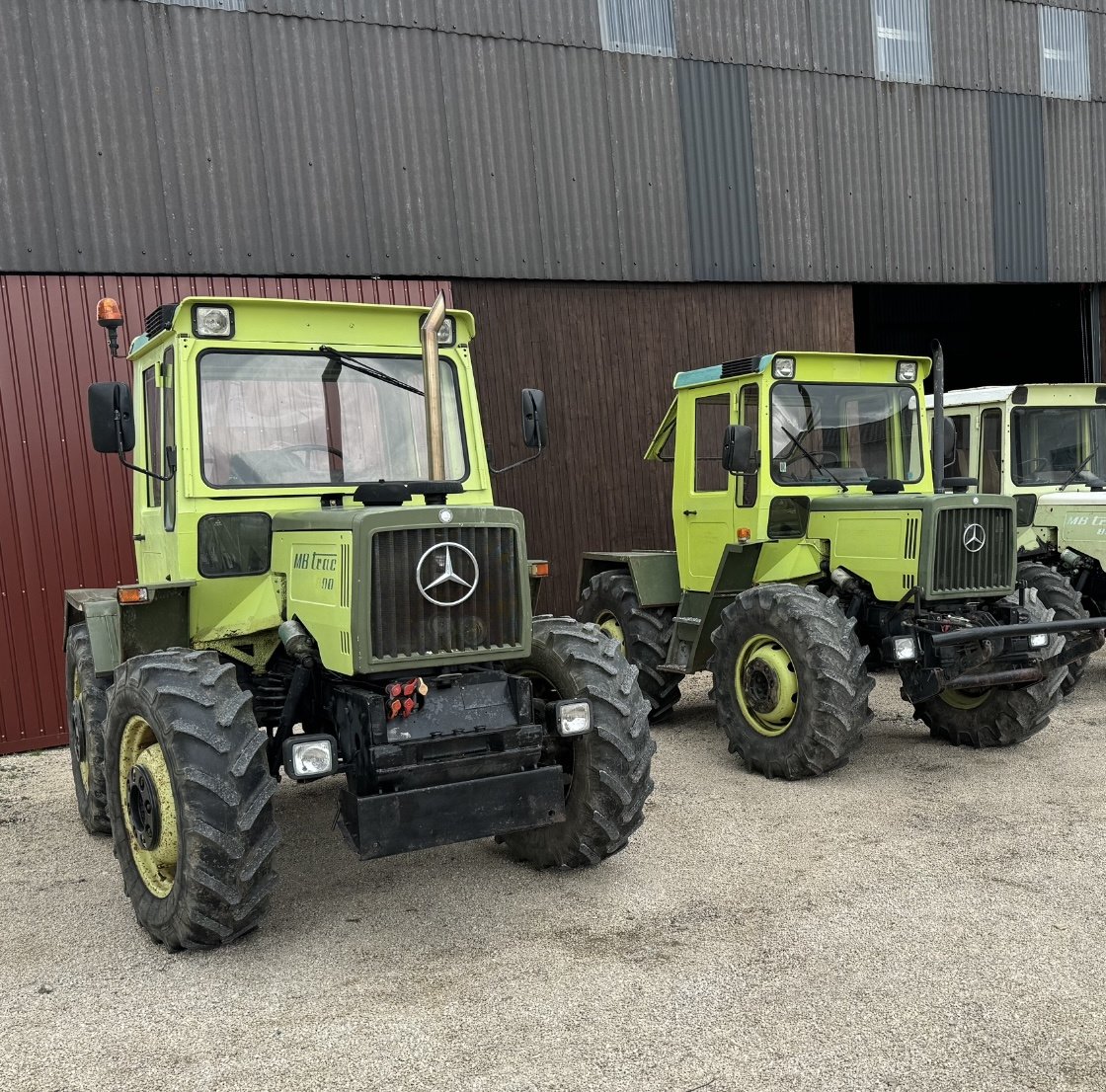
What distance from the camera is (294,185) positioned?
874cm

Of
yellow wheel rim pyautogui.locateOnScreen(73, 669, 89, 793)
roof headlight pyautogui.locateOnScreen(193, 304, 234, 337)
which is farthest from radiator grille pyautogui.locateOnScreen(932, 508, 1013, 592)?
yellow wheel rim pyautogui.locateOnScreen(73, 669, 89, 793)

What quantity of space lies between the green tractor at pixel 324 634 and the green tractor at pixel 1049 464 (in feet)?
17.1

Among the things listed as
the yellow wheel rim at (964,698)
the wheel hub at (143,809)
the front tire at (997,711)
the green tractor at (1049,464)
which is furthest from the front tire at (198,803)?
the green tractor at (1049,464)

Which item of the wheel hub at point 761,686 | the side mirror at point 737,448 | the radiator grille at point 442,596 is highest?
the side mirror at point 737,448

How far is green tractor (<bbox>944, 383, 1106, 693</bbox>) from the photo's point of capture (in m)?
8.56

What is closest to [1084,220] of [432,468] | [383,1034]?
[432,468]

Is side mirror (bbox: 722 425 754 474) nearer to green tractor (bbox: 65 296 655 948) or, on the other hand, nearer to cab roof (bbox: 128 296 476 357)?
green tractor (bbox: 65 296 655 948)

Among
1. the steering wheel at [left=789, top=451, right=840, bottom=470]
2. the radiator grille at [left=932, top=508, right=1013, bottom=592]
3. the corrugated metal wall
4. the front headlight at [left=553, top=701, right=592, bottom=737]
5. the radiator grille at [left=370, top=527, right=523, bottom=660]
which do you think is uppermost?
the corrugated metal wall

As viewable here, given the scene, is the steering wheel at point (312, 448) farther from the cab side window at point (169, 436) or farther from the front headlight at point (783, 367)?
the front headlight at point (783, 367)

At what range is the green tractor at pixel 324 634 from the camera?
3998 millimetres

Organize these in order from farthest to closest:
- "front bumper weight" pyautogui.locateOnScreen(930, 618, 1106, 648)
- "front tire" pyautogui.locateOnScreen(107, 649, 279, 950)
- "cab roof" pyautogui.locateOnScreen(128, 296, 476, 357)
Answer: "front bumper weight" pyautogui.locateOnScreen(930, 618, 1106, 648) → "cab roof" pyautogui.locateOnScreen(128, 296, 476, 357) → "front tire" pyautogui.locateOnScreen(107, 649, 279, 950)

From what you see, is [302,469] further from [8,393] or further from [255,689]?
[8,393]

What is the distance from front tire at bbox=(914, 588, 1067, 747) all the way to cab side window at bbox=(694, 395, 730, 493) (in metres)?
2.00

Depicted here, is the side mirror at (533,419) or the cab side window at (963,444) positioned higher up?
the side mirror at (533,419)
